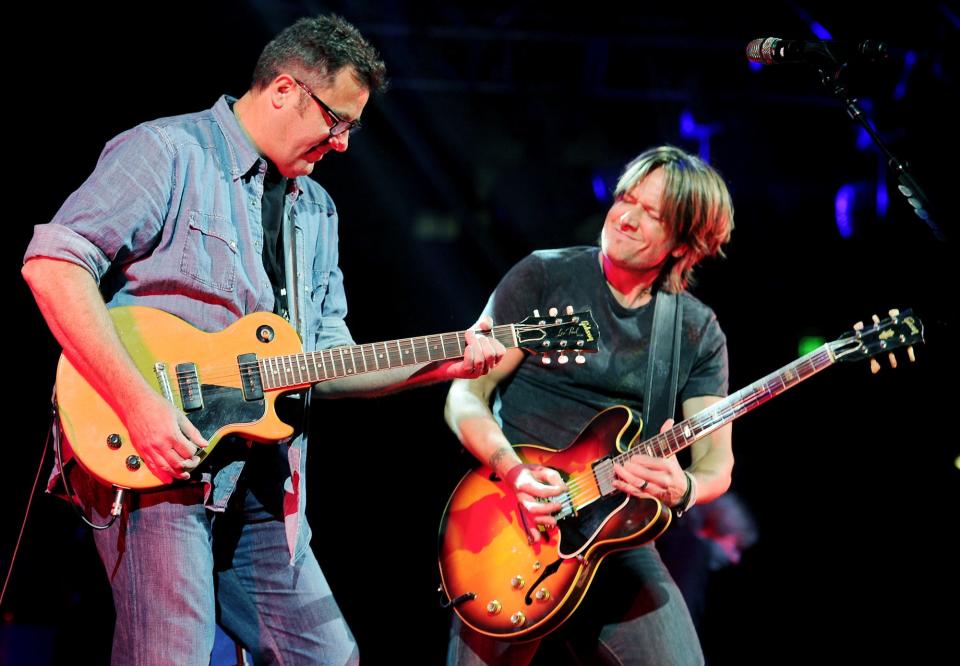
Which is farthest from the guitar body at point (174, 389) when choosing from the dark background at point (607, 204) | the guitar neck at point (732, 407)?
the dark background at point (607, 204)

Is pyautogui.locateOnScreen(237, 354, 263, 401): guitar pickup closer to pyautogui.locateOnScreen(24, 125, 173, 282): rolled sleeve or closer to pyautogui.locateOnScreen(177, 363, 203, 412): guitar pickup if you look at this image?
pyautogui.locateOnScreen(177, 363, 203, 412): guitar pickup

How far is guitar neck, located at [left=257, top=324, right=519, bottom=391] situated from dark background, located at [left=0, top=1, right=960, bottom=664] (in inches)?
91.9

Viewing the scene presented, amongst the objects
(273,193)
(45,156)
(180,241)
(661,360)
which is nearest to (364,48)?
(273,193)

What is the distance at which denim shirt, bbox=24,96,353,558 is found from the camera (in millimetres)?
2707

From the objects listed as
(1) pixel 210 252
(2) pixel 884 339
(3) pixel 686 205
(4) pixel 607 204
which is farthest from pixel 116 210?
(4) pixel 607 204

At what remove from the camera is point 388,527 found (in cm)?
546

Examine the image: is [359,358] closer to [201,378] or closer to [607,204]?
[201,378]

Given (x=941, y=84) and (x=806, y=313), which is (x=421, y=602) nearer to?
(x=806, y=313)

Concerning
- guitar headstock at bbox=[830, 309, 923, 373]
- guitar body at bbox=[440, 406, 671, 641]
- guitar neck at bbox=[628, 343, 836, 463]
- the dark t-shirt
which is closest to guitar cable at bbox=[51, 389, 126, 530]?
guitar body at bbox=[440, 406, 671, 641]

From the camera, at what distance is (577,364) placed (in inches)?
159

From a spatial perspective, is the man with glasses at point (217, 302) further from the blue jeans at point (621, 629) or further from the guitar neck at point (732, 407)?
the guitar neck at point (732, 407)

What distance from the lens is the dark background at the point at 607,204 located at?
212 inches

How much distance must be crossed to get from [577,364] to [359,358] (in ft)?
4.14

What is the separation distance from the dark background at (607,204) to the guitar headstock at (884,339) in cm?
205
